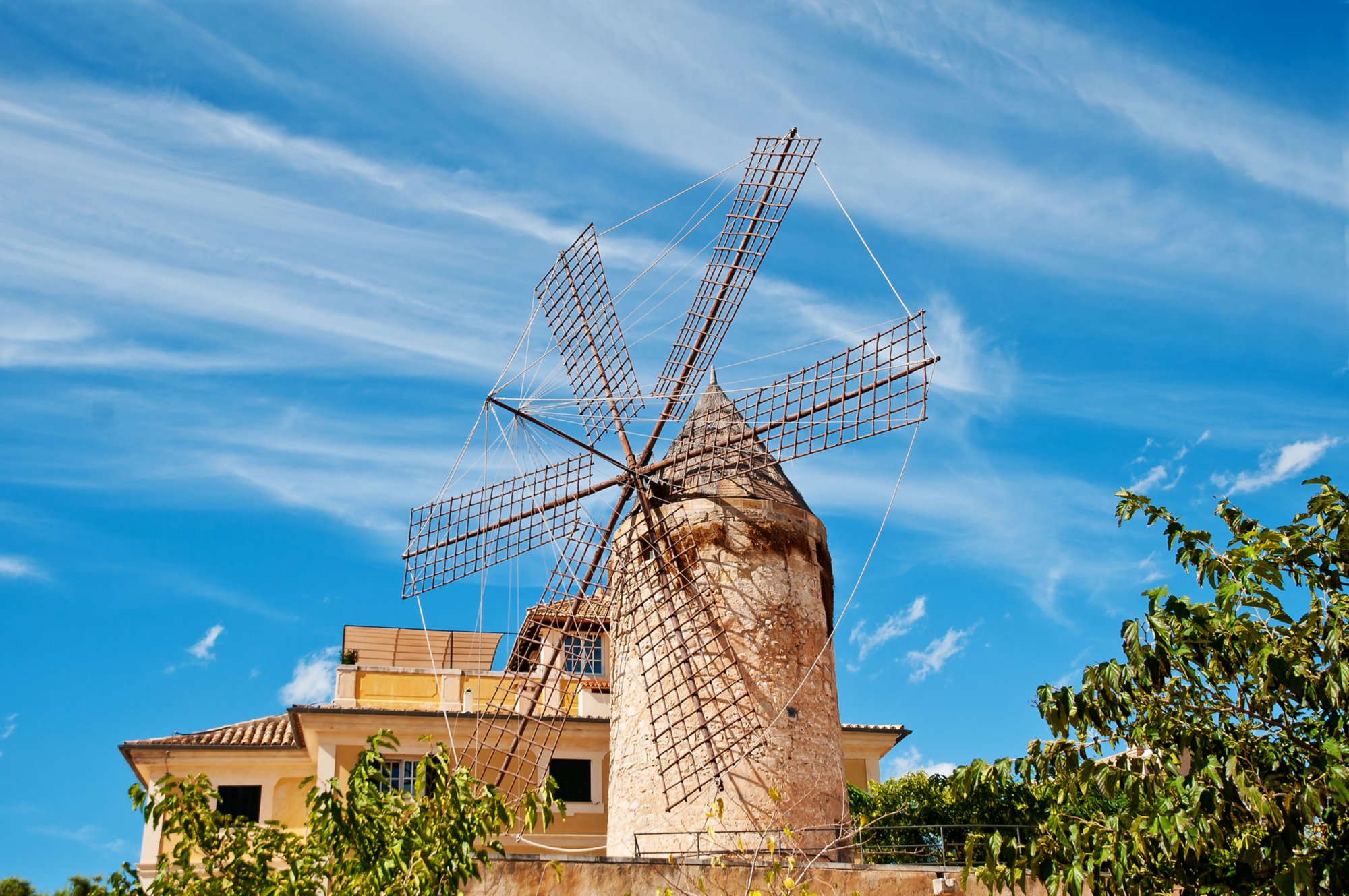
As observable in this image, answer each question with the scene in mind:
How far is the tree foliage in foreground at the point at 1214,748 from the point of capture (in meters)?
6.40

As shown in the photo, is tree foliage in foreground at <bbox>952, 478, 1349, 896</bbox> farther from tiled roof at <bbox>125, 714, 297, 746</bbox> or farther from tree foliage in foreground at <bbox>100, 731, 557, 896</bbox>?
tiled roof at <bbox>125, 714, 297, 746</bbox>

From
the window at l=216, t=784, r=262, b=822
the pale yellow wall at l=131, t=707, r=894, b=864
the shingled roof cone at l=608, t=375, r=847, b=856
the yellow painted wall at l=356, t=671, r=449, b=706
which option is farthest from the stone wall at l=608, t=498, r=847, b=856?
the window at l=216, t=784, r=262, b=822

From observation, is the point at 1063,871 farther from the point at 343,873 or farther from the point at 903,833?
the point at 903,833

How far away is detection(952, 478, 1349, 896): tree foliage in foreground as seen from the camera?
21.0 ft

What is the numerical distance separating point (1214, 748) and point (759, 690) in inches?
242

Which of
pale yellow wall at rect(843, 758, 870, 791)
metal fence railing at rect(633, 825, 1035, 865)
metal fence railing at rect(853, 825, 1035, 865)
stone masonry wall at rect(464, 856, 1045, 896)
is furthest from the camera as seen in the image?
pale yellow wall at rect(843, 758, 870, 791)

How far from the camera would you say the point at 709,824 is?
39.4ft

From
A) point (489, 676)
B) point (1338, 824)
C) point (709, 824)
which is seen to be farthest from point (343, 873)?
point (489, 676)

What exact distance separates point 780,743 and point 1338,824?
19.7ft

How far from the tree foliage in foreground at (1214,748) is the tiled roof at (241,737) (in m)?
11.0

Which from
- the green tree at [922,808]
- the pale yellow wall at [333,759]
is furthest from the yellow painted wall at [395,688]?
the green tree at [922,808]

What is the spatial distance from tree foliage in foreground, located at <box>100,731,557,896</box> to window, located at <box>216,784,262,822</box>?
7651 millimetres

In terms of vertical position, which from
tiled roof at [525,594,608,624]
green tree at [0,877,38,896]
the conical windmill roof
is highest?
the conical windmill roof

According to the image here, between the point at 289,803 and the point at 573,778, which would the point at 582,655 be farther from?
the point at 289,803
